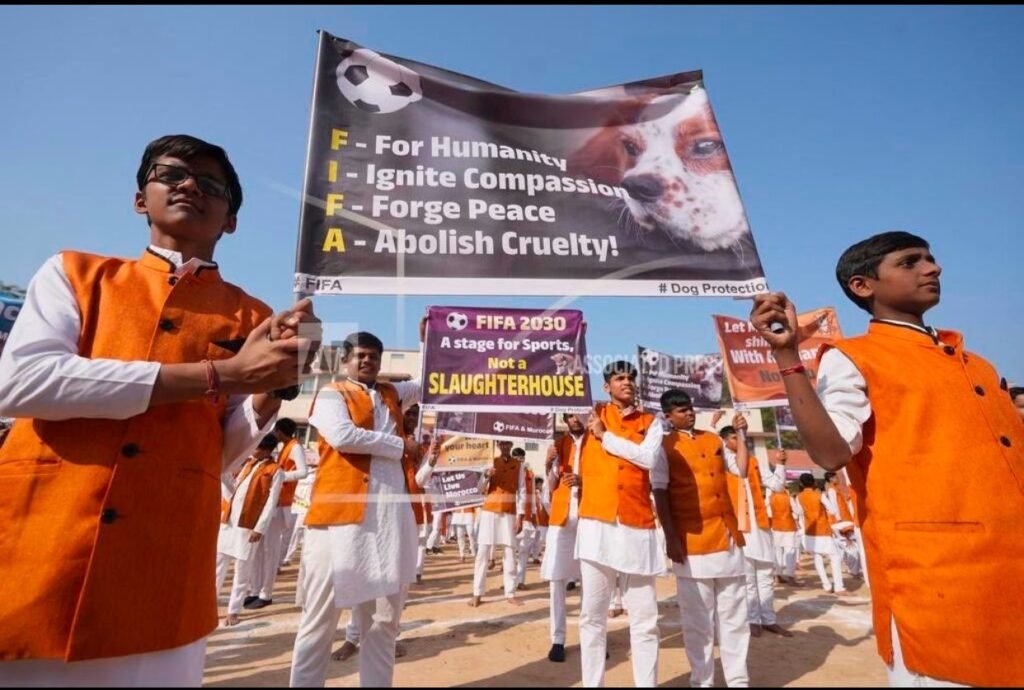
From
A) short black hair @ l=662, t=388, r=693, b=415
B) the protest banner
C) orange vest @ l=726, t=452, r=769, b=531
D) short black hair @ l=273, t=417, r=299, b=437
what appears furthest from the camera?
the protest banner

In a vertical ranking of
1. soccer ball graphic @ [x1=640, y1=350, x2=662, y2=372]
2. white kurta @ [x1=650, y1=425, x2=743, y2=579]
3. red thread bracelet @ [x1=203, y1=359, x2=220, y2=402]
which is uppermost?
soccer ball graphic @ [x1=640, y1=350, x2=662, y2=372]

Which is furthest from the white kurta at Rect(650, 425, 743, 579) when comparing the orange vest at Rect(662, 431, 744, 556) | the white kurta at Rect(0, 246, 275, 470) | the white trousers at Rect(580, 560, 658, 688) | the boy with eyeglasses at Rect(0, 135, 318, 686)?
the white kurta at Rect(0, 246, 275, 470)

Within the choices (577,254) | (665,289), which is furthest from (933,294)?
(577,254)

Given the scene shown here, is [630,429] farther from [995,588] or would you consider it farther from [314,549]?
[995,588]

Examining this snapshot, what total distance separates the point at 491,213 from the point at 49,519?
1814 mm

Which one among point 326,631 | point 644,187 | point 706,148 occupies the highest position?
point 706,148

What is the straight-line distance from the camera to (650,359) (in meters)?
9.04

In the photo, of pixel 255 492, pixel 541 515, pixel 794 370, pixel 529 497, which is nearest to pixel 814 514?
pixel 529 497

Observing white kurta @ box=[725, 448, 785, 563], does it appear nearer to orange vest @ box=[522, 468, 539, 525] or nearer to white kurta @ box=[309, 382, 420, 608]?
white kurta @ box=[309, 382, 420, 608]

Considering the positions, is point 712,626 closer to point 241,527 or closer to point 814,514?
point 241,527

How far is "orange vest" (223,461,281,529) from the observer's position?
6996mm

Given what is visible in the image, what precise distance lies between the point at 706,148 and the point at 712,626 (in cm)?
379

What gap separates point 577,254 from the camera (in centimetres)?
242

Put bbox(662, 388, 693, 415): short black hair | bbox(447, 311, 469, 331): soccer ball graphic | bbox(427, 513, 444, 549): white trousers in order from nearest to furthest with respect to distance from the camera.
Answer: bbox(662, 388, 693, 415): short black hair
bbox(447, 311, 469, 331): soccer ball graphic
bbox(427, 513, 444, 549): white trousers
